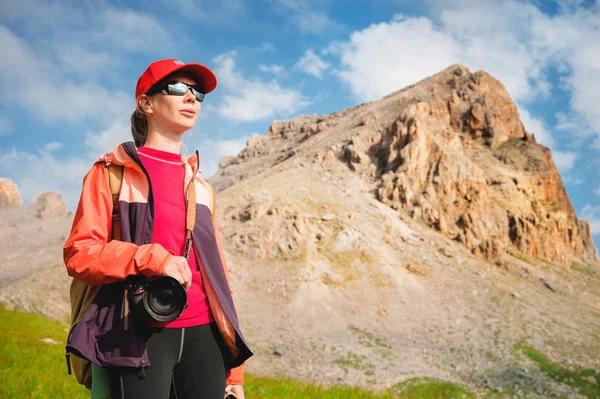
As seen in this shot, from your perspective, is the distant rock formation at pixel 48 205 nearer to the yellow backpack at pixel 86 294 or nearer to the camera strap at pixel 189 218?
the yellow backpack at pixel 86 294

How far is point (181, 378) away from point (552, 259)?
2745 inches

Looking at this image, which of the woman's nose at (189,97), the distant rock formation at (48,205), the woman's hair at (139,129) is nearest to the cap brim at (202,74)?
the woman's nose at (189,97)

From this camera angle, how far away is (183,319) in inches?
108

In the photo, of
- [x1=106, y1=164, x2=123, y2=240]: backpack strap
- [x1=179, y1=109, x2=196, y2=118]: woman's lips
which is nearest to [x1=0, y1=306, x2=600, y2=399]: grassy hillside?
[x1=106, y1=164, x2=123, y2=240]: backpack strap

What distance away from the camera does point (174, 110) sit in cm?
308

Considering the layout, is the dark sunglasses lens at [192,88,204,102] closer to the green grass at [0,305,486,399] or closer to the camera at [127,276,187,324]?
the camera at [127,276,187,324]

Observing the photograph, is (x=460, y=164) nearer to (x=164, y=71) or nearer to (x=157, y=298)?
(x=164, y=71)

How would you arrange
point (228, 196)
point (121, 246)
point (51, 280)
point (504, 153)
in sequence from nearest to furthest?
point (121, 246) < point (51, 280) < point (228, 196) < point (504, 153)

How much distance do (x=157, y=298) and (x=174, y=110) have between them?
132 centimetres

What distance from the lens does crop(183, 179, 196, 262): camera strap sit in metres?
2.83

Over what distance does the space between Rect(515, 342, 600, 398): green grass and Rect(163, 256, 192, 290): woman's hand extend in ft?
85.6

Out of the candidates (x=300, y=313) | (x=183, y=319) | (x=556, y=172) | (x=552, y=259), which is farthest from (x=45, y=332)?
(x=556, y=172)

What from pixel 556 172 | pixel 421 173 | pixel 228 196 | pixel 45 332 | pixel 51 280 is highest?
pixel 556 172

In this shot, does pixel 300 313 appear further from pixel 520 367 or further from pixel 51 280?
pixel 51 280
